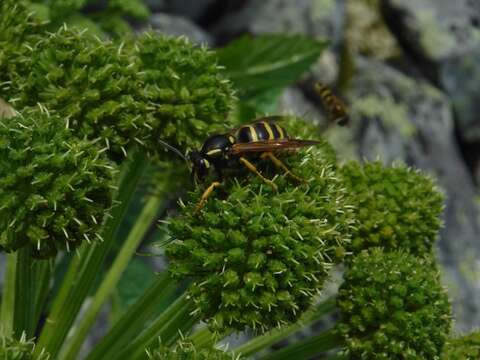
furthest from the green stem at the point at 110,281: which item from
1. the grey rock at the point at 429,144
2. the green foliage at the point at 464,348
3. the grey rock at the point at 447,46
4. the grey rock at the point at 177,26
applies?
the grey rock at the point at 447,46

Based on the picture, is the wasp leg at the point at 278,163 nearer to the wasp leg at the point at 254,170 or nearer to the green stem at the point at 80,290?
the wasp leg at the point at 254,170

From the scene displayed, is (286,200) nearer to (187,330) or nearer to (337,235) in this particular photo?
(337,235)

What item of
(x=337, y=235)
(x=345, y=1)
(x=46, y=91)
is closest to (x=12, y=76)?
(x=46, y=91)

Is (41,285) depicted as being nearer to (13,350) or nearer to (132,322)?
(132,322)

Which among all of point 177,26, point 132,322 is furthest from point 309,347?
point 177,26

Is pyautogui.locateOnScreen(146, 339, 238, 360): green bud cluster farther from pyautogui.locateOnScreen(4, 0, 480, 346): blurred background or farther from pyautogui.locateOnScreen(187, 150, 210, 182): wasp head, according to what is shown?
pyautogui.locateOnScreen(4, 0, 480, 346): blurred background

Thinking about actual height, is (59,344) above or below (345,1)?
below
